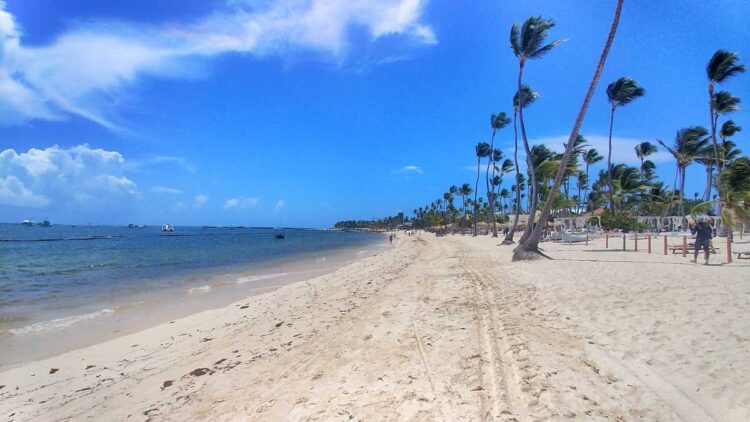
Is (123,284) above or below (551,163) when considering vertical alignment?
below

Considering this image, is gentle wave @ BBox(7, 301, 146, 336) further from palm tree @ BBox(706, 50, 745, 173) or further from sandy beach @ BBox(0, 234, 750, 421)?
palm tree @ BBox(706, 50, 745, 173)

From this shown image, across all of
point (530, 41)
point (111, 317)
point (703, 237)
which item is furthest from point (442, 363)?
point (530, 41)

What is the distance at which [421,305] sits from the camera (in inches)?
325

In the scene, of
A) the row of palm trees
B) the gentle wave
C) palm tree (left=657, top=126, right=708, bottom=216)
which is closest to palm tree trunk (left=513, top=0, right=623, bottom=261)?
the row of palm trees

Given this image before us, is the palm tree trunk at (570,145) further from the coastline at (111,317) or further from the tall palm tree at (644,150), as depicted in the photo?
the tall palm tree at (644,150)


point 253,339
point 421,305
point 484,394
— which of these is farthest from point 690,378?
point 253,339

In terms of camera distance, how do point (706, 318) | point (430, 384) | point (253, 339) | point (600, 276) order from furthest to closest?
point (600, 276) → point (253, 339) → point (706, 318) → point (430, 384)

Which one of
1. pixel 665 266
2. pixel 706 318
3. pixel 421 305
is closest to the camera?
pixel 706 318

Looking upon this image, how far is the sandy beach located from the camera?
12.4 ft

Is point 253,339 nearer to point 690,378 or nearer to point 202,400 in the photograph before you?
point 202,400

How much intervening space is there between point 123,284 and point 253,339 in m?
13.3

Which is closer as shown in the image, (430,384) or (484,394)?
(484,394)

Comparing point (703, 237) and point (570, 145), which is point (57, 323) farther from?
point (703, 237)

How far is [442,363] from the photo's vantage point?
484cm
